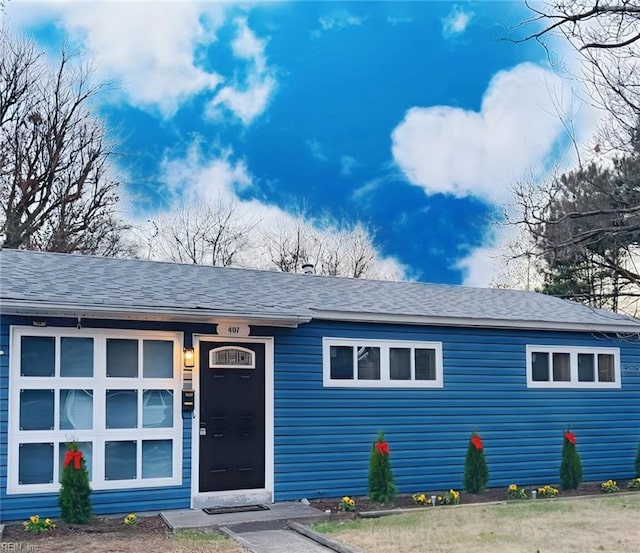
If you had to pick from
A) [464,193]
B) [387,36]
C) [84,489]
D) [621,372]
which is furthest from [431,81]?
[84,489]

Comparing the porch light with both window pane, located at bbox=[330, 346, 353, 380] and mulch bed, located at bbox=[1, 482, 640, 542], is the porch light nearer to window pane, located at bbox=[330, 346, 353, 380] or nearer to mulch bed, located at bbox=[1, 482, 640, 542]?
mulch bed, located at bbox=[1, 482, 640, 542]

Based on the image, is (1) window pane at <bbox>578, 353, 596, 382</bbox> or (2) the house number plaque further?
(1) window pane at <bbox>578, 353, 596, 382</bbox>

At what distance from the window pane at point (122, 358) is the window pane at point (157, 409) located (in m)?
0.33

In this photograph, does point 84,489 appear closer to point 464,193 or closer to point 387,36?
point 387,36

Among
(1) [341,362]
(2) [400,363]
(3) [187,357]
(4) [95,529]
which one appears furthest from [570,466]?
(4) [95,529]

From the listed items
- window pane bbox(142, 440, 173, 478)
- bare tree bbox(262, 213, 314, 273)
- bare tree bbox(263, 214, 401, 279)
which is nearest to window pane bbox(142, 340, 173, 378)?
window pane bbox(142, 440, 173, 478)

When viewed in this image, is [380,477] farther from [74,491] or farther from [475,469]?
[74,491]

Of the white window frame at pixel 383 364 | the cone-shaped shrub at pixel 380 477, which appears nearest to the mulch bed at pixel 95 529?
the cone-shaped shrub at pixel 380 477

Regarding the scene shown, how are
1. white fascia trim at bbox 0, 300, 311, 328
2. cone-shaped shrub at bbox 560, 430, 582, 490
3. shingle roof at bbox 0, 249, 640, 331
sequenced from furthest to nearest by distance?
cone-shaped shrub at bbox 560, 430, 582, 490
shingle roof at bbox 0, 249, 640, 331
white fascia trim at bbox 0, 300, 311, 328

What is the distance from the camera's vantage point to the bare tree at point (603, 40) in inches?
201

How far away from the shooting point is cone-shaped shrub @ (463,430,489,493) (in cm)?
957

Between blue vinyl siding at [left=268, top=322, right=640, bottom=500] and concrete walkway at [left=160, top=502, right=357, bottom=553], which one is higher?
blue vinyl siding at [left=268, top=322, right=640, bottom=500]

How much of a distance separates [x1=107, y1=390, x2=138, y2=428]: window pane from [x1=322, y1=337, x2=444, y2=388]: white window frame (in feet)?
8.14

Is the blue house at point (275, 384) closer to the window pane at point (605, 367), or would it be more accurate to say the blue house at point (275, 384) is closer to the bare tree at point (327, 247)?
the window pane at point (605, 367)
